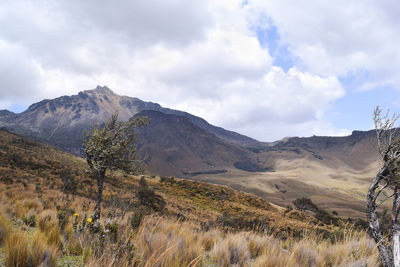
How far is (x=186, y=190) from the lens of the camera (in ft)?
151

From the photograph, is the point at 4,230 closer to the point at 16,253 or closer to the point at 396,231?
the point at 16,253

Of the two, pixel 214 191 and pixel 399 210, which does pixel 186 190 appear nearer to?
A: pixel 214 191

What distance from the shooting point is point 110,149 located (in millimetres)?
11750

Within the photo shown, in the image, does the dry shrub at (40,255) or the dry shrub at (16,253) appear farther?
the dry shrub at (40,255)

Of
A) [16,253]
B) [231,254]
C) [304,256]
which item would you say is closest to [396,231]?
[304,256]

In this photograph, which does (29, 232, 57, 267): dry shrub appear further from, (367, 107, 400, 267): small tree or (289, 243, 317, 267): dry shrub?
(367, 107, 400, 267): small tree

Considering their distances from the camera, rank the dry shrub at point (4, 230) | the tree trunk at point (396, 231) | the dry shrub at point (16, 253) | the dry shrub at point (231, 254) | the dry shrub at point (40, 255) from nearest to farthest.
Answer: the dry shrub at point (16, 253) → the dry shrub at point (40, 255) → the dry shrub at point (4, 230) → the tree trunk at point (396, 231) → the dry shrub at point (231, 254)

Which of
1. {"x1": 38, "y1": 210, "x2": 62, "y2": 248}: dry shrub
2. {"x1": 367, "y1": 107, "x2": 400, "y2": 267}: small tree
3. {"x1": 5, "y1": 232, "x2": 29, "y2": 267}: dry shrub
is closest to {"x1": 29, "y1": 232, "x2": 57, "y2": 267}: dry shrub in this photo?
{"x1": 5, "y1": 232, "x2": 29, "y2": 267}: dry shrub

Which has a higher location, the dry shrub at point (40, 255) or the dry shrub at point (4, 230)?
the dry shrub at point (40, 255)

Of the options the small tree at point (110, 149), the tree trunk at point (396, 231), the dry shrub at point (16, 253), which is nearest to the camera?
the dry shrub at point (16, 253)

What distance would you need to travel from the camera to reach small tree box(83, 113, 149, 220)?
11.7 m

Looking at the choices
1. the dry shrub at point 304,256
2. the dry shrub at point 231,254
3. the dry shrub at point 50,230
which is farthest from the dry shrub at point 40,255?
the dry shrub at point 304,256

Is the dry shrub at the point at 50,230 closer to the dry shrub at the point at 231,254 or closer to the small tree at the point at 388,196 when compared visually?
the dry shrub at the point at 231,254

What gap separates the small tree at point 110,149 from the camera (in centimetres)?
1173
